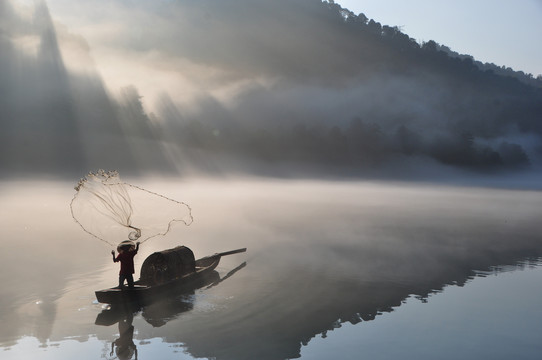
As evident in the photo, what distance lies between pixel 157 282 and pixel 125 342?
309 inches

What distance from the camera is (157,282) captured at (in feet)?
106

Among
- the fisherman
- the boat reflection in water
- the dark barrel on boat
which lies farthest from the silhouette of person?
the dark barrel on boat

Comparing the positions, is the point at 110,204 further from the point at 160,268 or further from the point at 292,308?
the point at 292,308

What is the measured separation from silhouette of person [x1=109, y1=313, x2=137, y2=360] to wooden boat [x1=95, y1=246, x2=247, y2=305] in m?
1.57

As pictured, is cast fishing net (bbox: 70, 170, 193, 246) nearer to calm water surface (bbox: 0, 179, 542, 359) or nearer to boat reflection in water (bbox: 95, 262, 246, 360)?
boat reflection in water (bbox: 95, 262, 246, 360)

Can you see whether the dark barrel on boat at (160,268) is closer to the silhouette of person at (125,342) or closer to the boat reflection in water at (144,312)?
the boat reflection in water at (144,312)

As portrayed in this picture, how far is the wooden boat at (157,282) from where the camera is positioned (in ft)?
94.2

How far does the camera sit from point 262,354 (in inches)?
910

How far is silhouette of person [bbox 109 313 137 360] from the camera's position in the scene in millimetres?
23109

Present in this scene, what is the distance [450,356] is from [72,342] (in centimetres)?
1917

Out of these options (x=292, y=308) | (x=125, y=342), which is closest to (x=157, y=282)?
(x=125, y=342)

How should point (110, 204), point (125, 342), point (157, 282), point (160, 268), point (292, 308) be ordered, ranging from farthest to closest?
point (160, 268) < point (157, 282) < point (110, 204) < point (292, 308) < point (125, 342)

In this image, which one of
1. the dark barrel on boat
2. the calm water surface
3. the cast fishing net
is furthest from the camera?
the dark barrel on boat

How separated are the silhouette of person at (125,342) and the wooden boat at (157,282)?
5.16 feet
